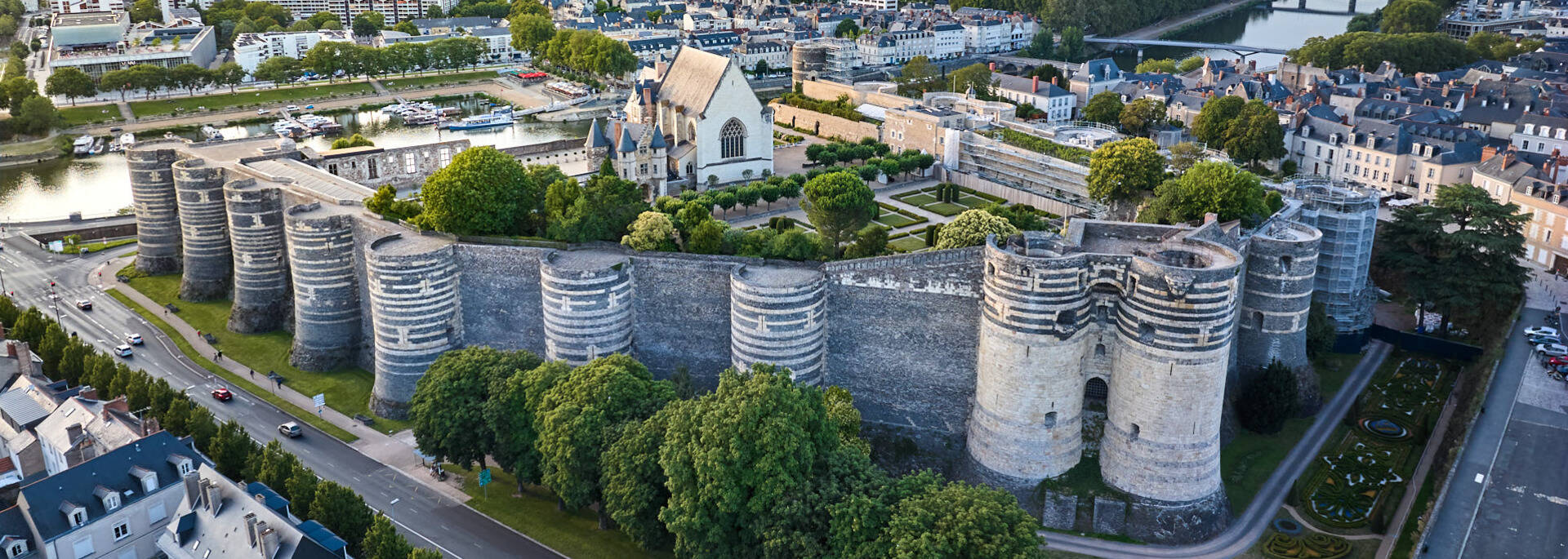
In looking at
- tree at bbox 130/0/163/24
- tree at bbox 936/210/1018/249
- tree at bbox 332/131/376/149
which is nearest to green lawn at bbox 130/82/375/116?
tree at bbox 130/0/163/24

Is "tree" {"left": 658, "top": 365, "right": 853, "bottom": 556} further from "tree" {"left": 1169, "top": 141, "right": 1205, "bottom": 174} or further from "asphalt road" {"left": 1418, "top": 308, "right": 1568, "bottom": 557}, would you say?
"tree" {"left": 1169, "top": 141, "right": 1205, "bottom": 174}

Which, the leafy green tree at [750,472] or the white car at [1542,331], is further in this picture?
the white car at [1542,331]

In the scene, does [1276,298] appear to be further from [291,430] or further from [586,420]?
[291,430]

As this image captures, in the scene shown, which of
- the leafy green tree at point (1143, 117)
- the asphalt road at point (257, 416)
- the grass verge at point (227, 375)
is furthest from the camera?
the leafy green tree at point (1143, 117)

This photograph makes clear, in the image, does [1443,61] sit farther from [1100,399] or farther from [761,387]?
[761,387]

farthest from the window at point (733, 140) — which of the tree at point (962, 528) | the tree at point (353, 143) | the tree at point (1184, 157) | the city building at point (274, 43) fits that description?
the city building at point (274, 43)

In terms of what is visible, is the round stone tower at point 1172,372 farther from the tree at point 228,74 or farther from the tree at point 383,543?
the tree at point 228,74

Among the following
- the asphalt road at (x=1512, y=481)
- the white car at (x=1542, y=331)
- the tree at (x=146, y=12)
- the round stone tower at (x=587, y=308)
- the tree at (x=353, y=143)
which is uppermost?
the tree at (x=146, y=12)
